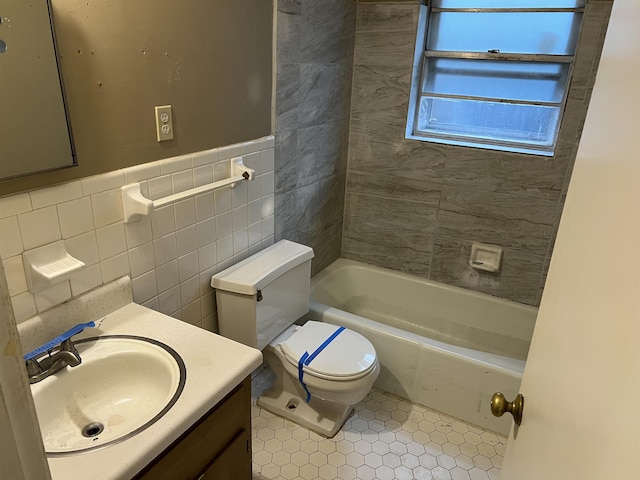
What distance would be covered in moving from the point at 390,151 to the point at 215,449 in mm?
1862

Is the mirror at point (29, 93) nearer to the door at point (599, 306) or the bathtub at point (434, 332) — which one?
the door at point (599, 306)

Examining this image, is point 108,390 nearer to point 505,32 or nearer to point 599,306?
point 599,306

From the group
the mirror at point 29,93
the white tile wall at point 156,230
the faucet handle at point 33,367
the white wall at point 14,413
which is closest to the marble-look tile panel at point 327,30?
the white tile wall at point 156,230

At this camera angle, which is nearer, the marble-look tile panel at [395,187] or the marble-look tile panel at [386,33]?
the marble-look tile panel at [386,33]

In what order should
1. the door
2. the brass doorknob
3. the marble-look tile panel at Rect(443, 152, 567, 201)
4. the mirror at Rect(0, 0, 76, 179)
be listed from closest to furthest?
the door < the brass doorknob < the mirror at Rect(0, 0, 76, 179) < the marble-look tile panel at Rect(443, 152, 567, 201)

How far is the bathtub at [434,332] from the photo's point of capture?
6.95 ft

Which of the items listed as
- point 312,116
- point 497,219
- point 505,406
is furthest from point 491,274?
point 505,406

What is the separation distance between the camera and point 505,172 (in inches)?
95.0

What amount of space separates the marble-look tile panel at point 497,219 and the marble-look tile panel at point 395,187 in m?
0.07

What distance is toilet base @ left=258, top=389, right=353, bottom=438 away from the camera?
6.86ft

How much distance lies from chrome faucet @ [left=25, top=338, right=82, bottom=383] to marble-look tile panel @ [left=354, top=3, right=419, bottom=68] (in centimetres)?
202

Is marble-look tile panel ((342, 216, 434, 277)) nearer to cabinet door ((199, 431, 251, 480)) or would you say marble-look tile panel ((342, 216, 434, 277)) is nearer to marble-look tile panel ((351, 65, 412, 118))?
marble-look tile panel ((351, 65, 412, 118))

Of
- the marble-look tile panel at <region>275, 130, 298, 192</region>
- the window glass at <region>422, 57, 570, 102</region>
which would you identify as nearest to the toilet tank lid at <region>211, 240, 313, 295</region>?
the marble-look tile panel at <region>275, 130, 298, 192</region>

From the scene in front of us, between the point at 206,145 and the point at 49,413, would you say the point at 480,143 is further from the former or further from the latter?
the point at 49,413
